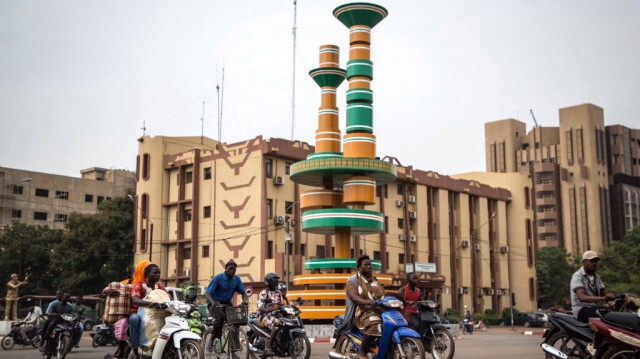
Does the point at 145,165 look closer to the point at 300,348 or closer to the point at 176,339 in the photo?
the point at 300,348

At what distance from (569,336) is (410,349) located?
7.34 ft

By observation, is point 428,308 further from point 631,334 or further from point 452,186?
point 452,186

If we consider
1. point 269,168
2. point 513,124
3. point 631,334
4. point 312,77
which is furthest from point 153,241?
point 513,124

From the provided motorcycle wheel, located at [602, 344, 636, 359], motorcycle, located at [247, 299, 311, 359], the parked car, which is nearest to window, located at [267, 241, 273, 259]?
the parked car

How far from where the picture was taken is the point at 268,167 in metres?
47.6

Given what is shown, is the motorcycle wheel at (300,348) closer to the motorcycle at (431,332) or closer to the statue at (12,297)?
the motorcycle at (431,332)

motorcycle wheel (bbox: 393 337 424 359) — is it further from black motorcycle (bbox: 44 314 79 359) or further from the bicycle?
black motorcycle (bbox: 44 314 79 359)

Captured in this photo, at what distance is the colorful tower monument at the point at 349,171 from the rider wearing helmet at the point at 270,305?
757 inches

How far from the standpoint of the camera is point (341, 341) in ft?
35.4

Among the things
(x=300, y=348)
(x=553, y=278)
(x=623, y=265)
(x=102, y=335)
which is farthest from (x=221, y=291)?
(x=553, y=278)

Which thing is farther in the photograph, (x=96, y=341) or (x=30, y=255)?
(x=30, y=255)

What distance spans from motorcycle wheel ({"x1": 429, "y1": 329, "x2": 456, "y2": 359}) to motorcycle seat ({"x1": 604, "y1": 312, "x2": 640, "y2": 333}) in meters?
4.20

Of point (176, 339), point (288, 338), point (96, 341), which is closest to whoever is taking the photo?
point (176, 339)

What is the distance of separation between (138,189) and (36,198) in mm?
27059
